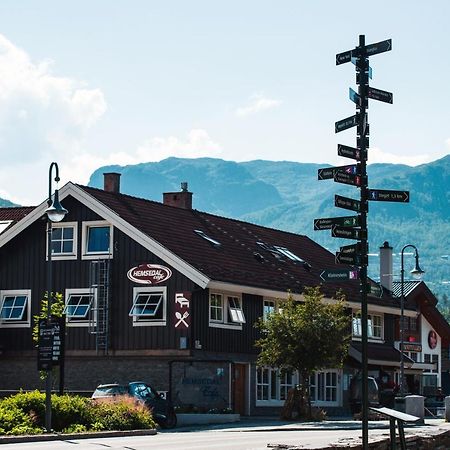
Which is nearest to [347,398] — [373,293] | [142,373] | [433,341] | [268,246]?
[268,246]

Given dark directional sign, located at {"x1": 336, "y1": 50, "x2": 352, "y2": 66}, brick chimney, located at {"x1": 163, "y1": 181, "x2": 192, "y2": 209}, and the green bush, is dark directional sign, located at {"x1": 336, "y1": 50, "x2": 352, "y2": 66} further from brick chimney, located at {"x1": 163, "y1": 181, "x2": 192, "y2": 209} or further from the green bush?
brick chimney, located at {"x1": 163, "y1": 181, "x2": 192, "y2": 209}

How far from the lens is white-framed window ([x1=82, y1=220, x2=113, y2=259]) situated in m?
49.0

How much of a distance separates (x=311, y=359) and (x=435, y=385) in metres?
28.6

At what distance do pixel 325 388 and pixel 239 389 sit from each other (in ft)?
21.8

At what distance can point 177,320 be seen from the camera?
46.6 meters

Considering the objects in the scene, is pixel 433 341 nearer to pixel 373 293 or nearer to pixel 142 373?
pixel 142 373

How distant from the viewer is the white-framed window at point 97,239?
49000 millimetres

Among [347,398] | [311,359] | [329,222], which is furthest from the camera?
[347,398]

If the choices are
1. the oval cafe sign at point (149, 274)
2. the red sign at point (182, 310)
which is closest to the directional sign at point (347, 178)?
the red sign at point (182, 310)

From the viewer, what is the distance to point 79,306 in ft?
162

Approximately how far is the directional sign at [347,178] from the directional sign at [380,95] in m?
1.46

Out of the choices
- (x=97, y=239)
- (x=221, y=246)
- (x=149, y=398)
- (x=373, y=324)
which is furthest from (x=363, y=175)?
(x=373, y=324)

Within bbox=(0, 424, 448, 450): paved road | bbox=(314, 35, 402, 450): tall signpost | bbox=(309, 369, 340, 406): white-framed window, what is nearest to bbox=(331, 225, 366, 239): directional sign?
bbox=(314, 35, 402, 450): tall signpost

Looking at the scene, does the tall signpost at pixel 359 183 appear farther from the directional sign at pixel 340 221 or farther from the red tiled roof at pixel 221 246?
the red tiled roof at pixel 221 246
